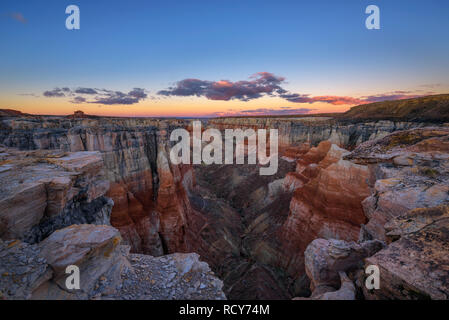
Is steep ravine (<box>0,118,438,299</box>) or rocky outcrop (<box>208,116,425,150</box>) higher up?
rocky outcrop (<box>208,116,425,150</box>)

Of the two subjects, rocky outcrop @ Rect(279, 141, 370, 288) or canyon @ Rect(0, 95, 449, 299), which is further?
rocky outcrop @ Rect(279, 141, 370, 288)

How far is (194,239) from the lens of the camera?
17328 millimetres

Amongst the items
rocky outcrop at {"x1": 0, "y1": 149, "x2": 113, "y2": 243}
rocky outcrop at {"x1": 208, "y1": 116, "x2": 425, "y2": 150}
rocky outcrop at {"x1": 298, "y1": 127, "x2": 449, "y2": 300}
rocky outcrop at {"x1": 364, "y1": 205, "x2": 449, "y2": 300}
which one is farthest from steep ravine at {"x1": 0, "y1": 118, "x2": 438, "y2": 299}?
rocky outcrop at {"x1": 208, "y1": 116, "x2": 425, "y2": 150}

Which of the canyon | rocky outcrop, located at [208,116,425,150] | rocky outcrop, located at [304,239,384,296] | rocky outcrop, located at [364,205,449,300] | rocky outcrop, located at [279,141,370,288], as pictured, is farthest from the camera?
rocky outcrop, located at [208,116,425,150]

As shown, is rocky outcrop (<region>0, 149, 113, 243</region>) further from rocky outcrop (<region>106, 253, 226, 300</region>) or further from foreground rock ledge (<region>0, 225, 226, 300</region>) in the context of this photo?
rocky outcrop (<region>106, 253, 226, 300</region>)

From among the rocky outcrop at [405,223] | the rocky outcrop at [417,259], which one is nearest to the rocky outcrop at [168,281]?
the rocky outcrop at [405,223]

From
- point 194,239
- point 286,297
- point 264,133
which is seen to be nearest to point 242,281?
point 286,297

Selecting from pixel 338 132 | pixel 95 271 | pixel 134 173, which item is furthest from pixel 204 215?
pixel 338 132

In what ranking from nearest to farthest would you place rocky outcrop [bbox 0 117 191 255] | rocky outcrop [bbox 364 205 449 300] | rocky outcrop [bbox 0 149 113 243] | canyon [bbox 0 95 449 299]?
rocky outcrop [bbox 364 205 449 300]
canyon [bbox 0 95 449 299]
rocky outcrop [bbox 0 149 113 243]
rocky outcrop [bbox 0 117 191 255]

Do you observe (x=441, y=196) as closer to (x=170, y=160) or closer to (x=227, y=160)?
(x=170, y=160)

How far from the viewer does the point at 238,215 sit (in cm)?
2608

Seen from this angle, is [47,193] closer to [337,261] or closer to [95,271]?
[95,271]

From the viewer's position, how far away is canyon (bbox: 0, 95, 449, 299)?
3.85 m
